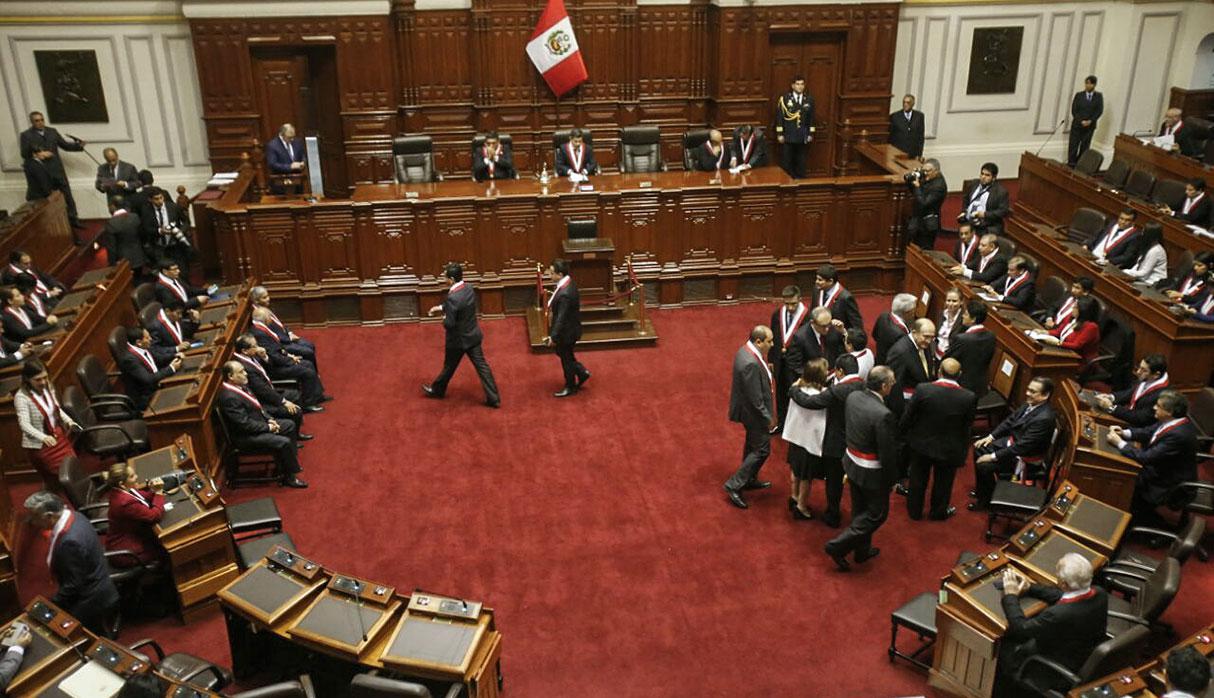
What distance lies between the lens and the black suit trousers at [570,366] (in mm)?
9422

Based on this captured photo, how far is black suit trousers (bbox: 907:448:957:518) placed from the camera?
7.42 metres

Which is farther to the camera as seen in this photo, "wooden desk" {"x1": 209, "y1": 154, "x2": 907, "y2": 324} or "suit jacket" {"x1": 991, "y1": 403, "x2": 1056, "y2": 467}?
"wooden desk" {"x1": 209, "y1": 154, "x2": 907, "y2": 324}

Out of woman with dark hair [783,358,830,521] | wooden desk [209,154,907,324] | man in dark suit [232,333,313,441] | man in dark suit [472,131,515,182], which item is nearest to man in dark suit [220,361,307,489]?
man in dark suit [232,333,313,441]

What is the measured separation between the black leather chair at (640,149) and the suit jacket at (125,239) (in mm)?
5980

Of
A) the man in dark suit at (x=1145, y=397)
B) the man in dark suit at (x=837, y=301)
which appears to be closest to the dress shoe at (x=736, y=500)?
the man in dark suit at (x=837, y=301)

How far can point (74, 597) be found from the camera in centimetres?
596

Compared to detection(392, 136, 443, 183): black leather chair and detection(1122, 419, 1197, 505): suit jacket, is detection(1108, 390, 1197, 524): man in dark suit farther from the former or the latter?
detection(392, 136, 443, 183): black leather chair

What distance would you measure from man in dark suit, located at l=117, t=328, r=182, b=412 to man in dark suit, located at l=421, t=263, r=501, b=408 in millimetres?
2328

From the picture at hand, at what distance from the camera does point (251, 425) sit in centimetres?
798

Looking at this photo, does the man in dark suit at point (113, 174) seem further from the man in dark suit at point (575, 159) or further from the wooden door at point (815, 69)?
the wooden door at point (815, 69)

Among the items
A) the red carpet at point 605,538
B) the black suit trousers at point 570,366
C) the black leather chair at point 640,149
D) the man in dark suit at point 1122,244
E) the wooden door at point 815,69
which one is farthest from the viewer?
the wooden door at point 815,69

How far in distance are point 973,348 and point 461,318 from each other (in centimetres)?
444

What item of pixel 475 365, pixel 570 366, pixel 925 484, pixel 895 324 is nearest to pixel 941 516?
pixel 925 484

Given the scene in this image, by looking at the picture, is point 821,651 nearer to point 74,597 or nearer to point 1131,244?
point 74,597
